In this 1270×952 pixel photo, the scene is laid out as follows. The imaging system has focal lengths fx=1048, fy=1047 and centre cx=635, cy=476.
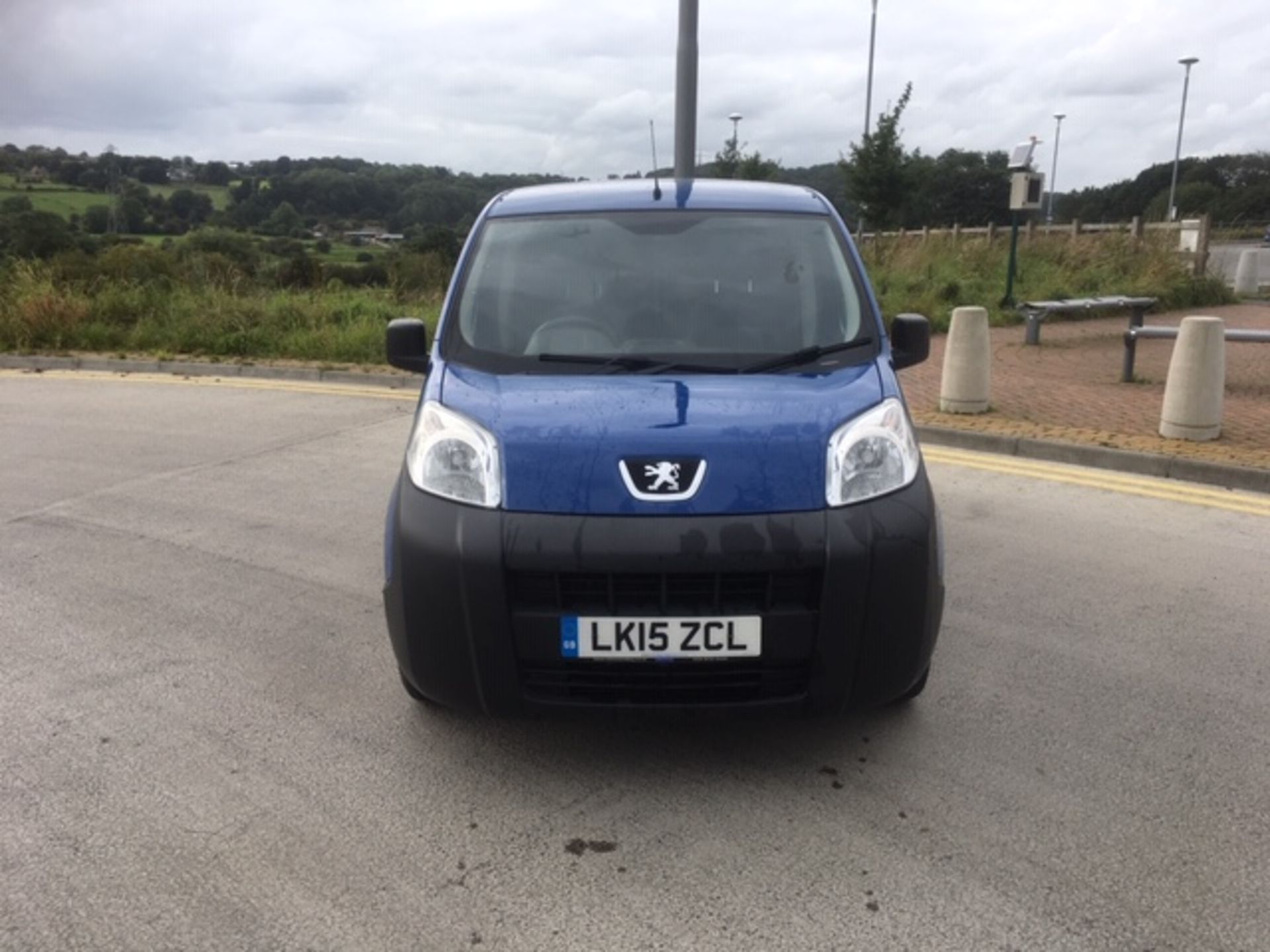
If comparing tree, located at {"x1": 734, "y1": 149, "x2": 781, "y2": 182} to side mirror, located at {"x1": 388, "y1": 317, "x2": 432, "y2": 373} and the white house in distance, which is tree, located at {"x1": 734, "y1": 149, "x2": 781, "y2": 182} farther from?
side mirror, located at {"x1": 388, "y1": 317, "x2": 432, "y2": 373}

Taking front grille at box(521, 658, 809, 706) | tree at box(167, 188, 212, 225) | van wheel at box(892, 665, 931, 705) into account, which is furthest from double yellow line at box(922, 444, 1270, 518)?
tree at box(167, 188, 212, 225)

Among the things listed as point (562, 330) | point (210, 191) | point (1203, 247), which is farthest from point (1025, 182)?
point (210, 191)

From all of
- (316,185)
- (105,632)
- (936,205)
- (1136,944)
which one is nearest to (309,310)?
(105,632)

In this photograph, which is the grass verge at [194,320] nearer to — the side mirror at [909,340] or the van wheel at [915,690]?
the side mirror at [909,340]

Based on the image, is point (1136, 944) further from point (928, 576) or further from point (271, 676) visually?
point (271, 676)

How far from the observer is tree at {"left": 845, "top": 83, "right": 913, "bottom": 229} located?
29.4 meters

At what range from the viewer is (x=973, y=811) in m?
3.07

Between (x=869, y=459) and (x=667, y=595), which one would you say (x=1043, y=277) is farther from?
(x=667, y=595)

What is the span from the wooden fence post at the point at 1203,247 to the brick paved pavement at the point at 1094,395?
17.2ft

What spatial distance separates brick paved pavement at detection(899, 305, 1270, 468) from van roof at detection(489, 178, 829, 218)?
168 inches

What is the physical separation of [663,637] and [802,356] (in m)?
1.27

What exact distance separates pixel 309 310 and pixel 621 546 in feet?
44.1

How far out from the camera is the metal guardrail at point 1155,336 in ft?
30.1

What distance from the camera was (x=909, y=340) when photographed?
13.9 ft
